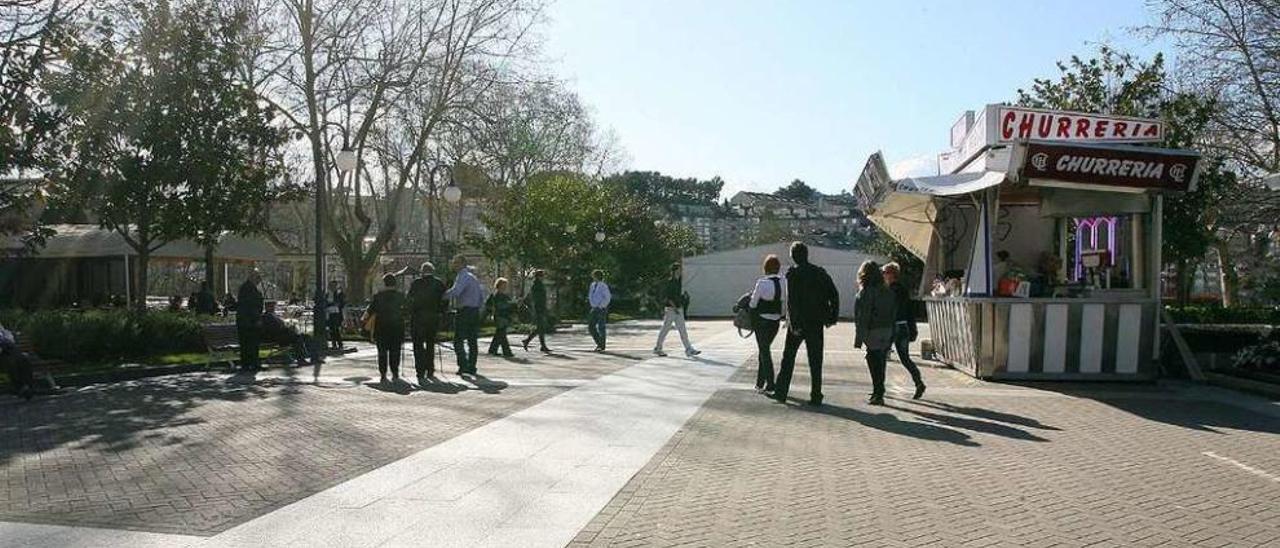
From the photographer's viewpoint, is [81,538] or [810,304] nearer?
[81,538]

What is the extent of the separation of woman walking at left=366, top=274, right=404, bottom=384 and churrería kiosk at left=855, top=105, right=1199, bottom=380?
7227 mm

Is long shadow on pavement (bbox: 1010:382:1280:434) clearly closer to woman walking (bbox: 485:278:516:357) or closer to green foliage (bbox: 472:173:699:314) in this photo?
woman walking (bbox: 485:278:516:357)

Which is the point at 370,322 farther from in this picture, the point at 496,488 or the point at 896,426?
the point at 496,488

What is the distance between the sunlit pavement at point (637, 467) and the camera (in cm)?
584

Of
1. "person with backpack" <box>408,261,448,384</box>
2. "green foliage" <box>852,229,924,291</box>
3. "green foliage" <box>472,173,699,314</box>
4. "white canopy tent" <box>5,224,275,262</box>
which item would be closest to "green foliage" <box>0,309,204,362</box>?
"person with backpack" <box>408,261,448,384</box>

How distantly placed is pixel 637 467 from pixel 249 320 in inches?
414

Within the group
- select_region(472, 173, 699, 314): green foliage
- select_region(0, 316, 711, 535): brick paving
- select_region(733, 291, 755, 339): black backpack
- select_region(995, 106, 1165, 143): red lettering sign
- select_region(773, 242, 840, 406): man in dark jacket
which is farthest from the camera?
select_region(472, 173, 699, 314): green foliage

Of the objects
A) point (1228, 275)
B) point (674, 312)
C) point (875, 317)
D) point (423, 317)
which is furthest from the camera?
point (1228, 275)

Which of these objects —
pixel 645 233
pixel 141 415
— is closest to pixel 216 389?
pixel 141 415

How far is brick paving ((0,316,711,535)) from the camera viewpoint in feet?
21.3

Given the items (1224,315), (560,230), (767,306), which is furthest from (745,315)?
(560,230)

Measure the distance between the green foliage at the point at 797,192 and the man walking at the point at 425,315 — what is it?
115226 millimetres

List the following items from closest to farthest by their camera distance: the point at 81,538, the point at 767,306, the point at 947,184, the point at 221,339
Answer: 1. the point at 81,538
2. the point at 767,306
3. the point at 947,184
4. the point at 221,339

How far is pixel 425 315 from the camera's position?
1420 cm
